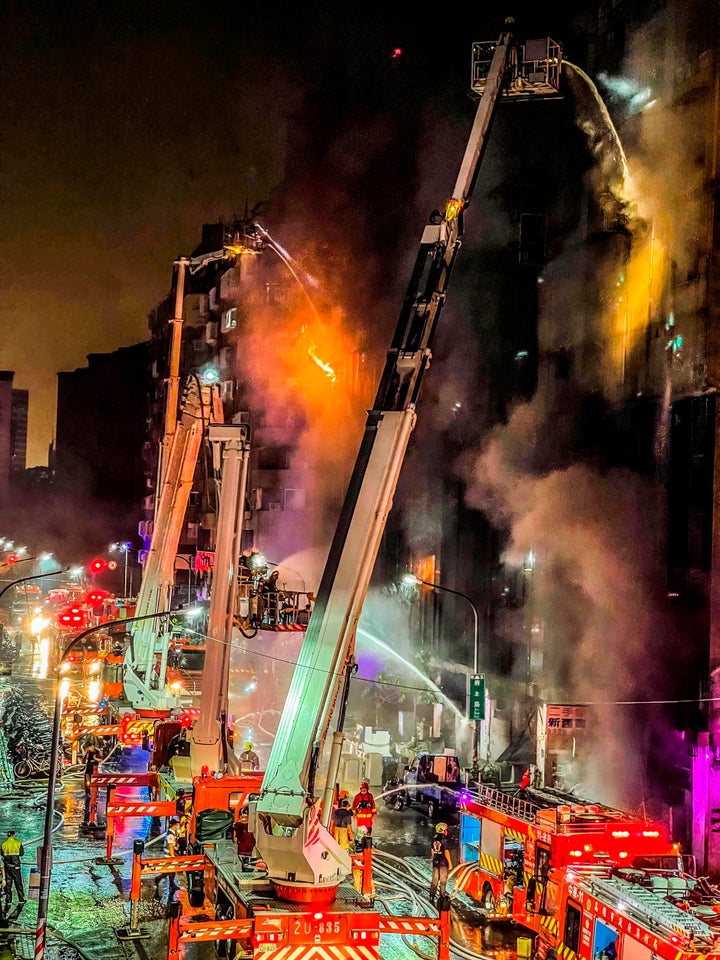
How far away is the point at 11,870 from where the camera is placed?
603 inches

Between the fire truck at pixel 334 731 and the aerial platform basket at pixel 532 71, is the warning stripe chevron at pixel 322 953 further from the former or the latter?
the aerial platform basket at pixel 532 71

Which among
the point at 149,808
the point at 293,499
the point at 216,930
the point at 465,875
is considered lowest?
the point at 465,875

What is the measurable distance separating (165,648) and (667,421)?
1348 centimetres

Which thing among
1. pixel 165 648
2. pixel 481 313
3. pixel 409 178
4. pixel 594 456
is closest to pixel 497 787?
pixel 165 648

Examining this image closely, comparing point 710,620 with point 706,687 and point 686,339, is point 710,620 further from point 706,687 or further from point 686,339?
point 686,339

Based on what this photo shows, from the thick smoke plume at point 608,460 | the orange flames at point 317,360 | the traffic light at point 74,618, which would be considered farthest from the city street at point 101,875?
the orange flames at point 317,360

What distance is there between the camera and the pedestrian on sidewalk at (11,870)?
1509cm

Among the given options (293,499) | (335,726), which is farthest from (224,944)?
(293,499)

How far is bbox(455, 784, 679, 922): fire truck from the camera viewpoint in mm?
13883

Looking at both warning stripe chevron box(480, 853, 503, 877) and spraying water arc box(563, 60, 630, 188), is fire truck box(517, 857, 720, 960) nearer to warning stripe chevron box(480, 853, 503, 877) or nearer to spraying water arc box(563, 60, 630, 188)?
warning stripe chevron box(480, 853, 503, 877)

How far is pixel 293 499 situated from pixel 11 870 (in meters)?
38.5

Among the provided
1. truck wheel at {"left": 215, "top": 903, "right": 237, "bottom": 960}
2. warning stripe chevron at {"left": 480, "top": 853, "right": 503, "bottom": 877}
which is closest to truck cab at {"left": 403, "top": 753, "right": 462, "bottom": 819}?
warning stripe chevron at {"left": 480, "top": 853, "right": 503, "bottom": 877}

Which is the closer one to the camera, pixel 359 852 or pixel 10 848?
pixel 10 848

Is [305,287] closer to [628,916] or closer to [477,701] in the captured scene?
[477,701]
